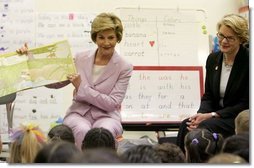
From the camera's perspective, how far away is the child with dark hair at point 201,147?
1.86m

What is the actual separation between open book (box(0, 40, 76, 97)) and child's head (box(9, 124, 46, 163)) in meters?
0.73

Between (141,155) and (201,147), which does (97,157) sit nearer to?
(141,155)

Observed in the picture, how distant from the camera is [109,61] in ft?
8.38

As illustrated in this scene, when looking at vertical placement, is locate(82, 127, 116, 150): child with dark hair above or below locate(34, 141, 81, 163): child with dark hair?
below

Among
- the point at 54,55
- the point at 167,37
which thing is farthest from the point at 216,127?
the point at 167,37

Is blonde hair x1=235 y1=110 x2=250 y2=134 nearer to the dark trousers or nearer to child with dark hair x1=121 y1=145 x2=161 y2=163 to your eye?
the dark trousers

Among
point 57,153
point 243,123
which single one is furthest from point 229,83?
point 57,153

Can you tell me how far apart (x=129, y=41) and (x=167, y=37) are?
1.00ft

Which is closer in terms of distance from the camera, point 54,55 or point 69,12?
point 54,55

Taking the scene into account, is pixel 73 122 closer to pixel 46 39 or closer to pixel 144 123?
pixel 144 123

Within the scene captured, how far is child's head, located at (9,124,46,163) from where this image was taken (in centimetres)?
164

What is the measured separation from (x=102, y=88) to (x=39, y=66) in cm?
37

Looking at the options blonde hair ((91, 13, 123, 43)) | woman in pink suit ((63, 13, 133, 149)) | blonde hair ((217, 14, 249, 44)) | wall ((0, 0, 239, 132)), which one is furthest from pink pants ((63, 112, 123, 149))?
wall ((0, 0, 239, 132))

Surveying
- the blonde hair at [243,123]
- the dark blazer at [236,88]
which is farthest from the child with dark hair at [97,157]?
the dark blazer at [236,88]
